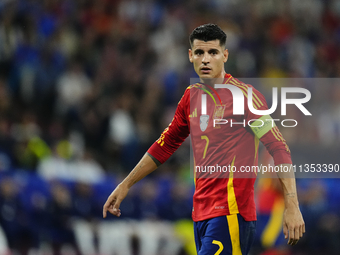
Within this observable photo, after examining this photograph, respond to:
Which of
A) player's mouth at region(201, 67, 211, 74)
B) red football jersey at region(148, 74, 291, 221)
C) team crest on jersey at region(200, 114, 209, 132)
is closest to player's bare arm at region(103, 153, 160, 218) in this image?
red football jersey at region(148, 74, 291, 221)

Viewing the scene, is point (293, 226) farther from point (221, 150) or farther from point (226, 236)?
point (221, 150)

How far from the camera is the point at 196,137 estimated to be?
4426 millimetres

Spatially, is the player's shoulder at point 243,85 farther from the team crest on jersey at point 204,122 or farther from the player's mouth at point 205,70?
the team crest on jersey at point 204,122

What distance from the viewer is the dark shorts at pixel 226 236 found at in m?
4.05

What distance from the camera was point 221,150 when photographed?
4.24 m

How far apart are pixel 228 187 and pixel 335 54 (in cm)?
1035

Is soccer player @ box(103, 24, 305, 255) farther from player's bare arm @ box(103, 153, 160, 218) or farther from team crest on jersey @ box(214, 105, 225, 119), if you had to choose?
player's bare arm @ box(103, 153, 160, 218)

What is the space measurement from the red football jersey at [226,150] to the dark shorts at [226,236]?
0.18 feet

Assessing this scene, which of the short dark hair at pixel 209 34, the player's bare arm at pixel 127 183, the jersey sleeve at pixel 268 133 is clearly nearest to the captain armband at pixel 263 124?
the jersey sleeve at pixel 268 133

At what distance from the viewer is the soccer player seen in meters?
4.06

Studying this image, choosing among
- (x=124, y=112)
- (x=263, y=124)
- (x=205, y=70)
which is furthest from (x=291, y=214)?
(x=124, y=112)

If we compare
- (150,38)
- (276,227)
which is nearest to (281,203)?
(276,227)

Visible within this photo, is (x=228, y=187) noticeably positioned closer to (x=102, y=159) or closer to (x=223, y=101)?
(x=223, y=101)

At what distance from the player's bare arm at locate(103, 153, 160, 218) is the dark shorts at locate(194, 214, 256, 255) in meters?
0.85
